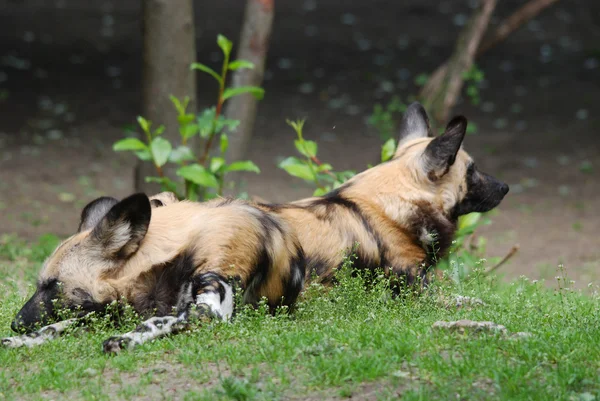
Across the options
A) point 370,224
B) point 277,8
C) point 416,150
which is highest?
point 277,8

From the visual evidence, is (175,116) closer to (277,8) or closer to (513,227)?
(513,227)

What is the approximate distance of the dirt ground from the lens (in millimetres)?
8938

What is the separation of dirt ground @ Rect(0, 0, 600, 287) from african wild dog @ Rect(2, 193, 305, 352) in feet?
11.4

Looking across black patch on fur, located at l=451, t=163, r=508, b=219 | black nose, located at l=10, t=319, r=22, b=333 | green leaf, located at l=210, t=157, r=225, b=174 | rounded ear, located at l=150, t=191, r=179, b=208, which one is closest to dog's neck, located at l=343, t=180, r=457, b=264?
black patch on fur, located at l=451, t=163, r=508, b=219

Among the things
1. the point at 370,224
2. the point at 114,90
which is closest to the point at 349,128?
the point at 114,90

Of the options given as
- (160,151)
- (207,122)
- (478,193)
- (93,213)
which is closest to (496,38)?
(207,122)

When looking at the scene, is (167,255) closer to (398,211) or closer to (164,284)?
(164,284)

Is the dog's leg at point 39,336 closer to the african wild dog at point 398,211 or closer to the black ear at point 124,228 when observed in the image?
the black ear at point 124,228

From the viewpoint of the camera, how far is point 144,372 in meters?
3.21

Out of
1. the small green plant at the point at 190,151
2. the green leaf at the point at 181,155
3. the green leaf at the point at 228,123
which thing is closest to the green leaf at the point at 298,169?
the small green plant at the point at 190,151

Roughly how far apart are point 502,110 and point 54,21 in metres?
7.98

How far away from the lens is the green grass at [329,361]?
116 inches

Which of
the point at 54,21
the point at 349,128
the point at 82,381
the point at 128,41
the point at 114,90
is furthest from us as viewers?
the point at 54,21

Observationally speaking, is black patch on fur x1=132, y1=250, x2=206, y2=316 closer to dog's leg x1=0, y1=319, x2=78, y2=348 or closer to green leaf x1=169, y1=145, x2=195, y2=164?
dog's leg x1=0, y1=319, x2=78, y2=348
